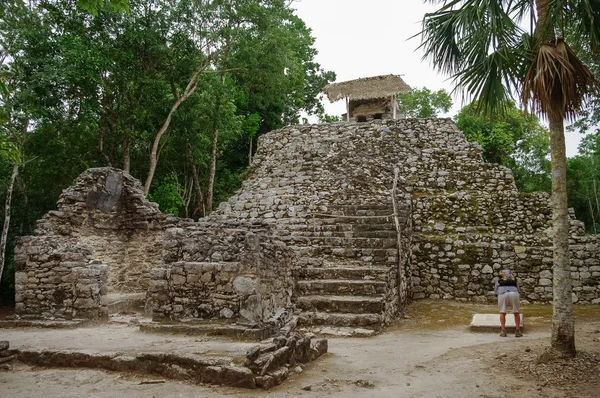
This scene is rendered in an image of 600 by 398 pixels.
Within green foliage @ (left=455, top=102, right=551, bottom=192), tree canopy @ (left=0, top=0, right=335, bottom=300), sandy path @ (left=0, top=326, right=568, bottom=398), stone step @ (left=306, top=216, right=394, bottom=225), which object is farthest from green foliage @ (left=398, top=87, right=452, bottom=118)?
sandy path @ (left=0, top=326, right=568, bottom=398)

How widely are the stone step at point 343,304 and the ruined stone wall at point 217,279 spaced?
916 millimetres

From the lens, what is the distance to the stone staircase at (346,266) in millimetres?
8055

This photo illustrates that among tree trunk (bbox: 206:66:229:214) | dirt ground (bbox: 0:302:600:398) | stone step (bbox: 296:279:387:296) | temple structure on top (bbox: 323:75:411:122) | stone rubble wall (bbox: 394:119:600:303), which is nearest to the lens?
dirt ground (bbox: 0:302:600:398)

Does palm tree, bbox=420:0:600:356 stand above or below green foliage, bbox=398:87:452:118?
below

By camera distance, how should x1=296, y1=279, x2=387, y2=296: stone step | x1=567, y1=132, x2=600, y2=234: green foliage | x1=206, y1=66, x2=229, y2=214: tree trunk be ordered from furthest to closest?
1. x1=567, y1=132, x2=600, y2=234: green foliage
2. x1=206, y1=66, x2=229, y2=214: tree trunk
3. x1=296, y1=279, x2=387, y2=296: stone step

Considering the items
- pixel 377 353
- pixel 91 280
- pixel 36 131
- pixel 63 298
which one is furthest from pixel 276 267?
pixel 36 131

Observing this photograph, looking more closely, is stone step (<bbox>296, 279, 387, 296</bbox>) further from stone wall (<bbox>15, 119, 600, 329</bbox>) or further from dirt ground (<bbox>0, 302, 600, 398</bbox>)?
dirt ground (<bbox>0, 302, 600, 398</bbox>)

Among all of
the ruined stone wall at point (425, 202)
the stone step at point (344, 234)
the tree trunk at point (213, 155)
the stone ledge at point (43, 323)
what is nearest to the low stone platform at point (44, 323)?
the stone ledge at point (43, 323)

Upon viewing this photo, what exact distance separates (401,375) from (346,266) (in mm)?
4459

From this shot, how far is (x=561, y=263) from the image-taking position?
526 centimetres

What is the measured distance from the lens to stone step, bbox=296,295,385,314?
806 centimetres

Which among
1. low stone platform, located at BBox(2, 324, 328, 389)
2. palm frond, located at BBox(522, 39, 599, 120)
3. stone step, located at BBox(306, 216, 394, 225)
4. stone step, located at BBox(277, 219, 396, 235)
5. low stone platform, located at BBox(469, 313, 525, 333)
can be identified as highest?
palm frond, located at BBox(522, 39, 599, 120)

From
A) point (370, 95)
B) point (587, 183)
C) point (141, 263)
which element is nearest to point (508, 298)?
point (141, 263)

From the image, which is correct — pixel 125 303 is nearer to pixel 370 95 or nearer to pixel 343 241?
pixel 343 241
